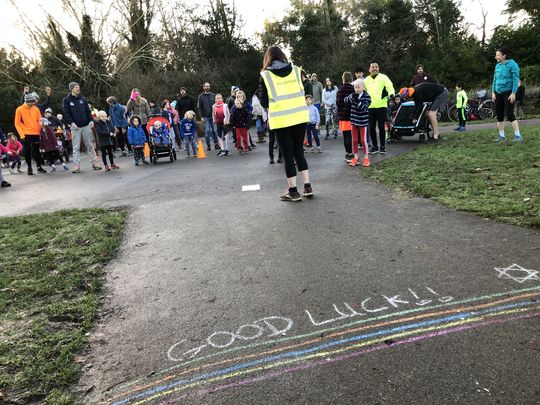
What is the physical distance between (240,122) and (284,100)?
6.47 meters

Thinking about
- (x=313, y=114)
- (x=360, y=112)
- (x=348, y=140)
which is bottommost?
(x=348, y=140)

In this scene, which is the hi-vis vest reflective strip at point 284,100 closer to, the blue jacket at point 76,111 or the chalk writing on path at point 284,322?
the chalk writing on path at point 284,322

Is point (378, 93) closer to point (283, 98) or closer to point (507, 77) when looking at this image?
point (507, 77)

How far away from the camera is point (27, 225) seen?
610cm

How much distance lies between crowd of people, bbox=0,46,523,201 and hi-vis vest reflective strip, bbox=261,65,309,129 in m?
0.01

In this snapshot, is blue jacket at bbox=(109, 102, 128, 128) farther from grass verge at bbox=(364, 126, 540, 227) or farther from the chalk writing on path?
the chalk writing on path

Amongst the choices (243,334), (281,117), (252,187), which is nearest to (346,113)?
(252,187)

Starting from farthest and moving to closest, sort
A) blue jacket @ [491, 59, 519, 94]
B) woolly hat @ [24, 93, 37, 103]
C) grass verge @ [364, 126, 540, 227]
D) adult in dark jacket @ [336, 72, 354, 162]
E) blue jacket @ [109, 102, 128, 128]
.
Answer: blue jacket @ [109, 102, 128, 128] → woolly hat @ [24, 93, 37, 103] → adult in dark jacket @ [336, 72, 354, 162] → blue jacket @ [491, 59, 519, 94] → grass verge @ [364, 126, 540, 227]

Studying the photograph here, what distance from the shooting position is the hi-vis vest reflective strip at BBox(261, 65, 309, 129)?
234 inches

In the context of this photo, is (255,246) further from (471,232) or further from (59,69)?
(59,69)

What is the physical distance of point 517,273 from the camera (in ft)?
10.6

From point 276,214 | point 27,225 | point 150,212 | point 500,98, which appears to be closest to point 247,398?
point 276,214

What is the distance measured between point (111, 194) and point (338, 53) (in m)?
27.0

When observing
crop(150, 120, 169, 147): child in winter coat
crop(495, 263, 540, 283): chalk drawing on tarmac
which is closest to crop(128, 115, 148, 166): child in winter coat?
crop(150, 120, 169, 147): child in winter coat
